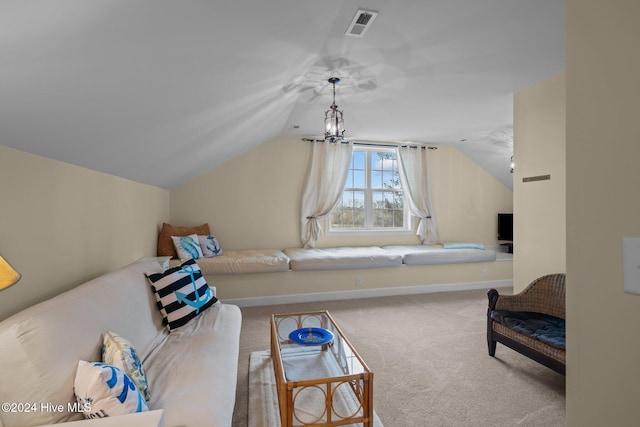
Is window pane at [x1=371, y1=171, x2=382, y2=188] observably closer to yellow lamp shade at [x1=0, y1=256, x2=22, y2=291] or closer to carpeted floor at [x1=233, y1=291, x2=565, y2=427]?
carpeted floor at [x1=233, y1=291, x2=565, y2=427]

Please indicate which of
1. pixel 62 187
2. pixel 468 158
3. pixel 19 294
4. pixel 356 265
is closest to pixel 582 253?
pixel 19 294

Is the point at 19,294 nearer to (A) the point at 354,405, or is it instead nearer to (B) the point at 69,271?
(B) the point at 69,271

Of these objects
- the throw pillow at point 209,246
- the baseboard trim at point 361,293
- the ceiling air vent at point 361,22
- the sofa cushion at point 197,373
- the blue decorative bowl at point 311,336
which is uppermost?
the ceiling air vent at point 361,22

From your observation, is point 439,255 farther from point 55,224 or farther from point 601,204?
point 55,224

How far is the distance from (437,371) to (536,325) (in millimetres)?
813

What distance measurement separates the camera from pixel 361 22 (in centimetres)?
196

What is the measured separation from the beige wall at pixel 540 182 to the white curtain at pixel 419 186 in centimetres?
217

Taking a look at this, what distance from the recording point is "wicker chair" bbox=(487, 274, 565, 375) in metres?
2.25

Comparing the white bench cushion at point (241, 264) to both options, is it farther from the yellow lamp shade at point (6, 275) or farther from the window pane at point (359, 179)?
the yellow lamp shade at point (6, 275)

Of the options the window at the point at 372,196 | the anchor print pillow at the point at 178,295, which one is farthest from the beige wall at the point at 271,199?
the anchor print pillow at the point at 178,295

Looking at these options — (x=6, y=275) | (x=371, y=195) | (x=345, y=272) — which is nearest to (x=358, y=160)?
(x=371, y=195)

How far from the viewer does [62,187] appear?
1929 mm

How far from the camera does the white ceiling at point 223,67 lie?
3.82ft

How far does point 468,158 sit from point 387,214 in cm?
182
